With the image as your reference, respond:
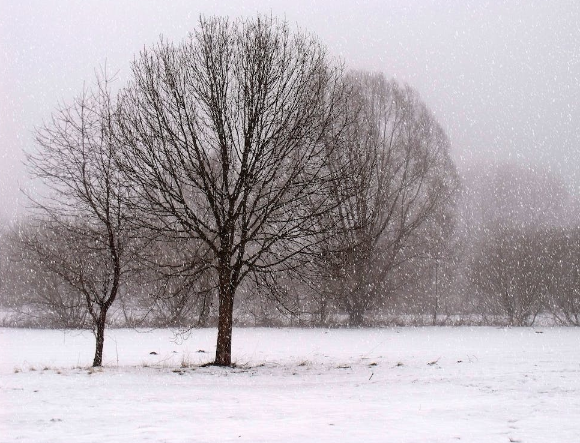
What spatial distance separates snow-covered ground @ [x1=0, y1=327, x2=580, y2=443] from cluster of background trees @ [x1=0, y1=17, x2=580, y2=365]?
1.79 metres

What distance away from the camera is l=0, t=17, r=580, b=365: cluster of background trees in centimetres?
1311

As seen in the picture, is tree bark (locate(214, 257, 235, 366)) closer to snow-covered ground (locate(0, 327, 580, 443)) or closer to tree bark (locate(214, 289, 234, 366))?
tree bark (locate(214, 289, 234, 366))

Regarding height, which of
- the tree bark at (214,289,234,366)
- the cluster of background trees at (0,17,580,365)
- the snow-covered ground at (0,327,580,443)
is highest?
the cluster of background trees at (0,17,580,365)

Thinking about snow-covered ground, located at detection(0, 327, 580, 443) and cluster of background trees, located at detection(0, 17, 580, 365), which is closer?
snow-covered ground, located at detection(0, 327, 580, 443)

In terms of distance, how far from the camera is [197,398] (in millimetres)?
9109

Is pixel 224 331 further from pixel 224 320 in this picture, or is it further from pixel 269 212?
pixel 269 212

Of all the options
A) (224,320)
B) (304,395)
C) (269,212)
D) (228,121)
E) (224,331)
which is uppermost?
(228,121)

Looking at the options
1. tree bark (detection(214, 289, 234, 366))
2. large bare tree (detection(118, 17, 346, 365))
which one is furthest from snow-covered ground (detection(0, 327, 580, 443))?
large bare tree (detection(118, 17, 346, 365))

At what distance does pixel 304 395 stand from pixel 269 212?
4.64 meters

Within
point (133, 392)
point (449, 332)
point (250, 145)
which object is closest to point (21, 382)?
point (133, 392)

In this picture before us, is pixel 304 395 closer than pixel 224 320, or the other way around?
pixel 304 395

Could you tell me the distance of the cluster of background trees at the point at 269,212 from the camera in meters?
13.1

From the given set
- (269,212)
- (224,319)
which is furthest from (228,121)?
(224,319)

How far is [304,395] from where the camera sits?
31.9 feet
